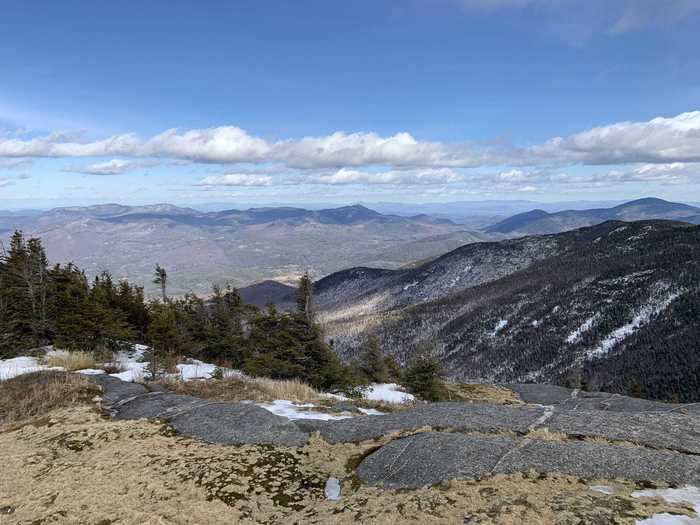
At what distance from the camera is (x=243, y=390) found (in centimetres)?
1877

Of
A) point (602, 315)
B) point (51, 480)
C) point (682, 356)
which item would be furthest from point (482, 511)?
point (602, 315)

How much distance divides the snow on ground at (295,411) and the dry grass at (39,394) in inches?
297

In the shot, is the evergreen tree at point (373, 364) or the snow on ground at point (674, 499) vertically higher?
the snow on ground at point (674, 499)

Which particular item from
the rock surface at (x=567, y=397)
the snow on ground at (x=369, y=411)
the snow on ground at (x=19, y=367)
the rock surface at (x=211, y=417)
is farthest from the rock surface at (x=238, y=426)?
the rock surface at (x=567, y=397)

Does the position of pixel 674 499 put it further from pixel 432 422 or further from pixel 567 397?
pixel 567 397

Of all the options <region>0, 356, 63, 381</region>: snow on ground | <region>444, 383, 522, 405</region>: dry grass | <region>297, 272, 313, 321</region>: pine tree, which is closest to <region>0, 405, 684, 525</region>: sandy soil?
<region>0, 356, 63, 381</region>: snow on ground

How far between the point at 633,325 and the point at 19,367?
221 meters

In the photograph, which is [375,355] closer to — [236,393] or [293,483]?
[236,393]

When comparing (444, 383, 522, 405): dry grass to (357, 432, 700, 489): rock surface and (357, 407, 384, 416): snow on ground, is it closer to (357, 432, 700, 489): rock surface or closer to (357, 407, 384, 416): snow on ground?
(357, 407, 384, 416): snow on ground

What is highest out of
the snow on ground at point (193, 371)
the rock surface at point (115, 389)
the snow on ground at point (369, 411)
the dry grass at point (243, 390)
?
the rock surface at point (115, 389)

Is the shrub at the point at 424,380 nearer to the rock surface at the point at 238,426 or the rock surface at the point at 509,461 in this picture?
the rock surface at the point at 238,426

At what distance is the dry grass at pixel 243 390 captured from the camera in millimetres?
17844

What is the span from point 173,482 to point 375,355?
129 ft

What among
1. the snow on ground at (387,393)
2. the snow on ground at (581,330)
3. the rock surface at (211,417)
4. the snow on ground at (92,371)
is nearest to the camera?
the rock surface at (211,417)
